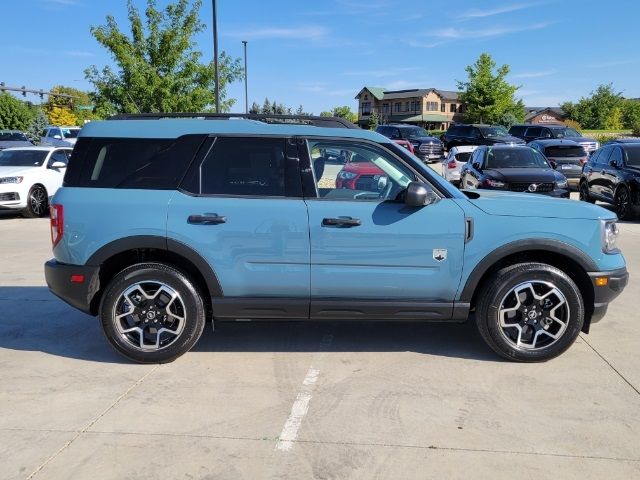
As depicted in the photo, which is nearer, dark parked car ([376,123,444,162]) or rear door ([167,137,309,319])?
rear door ([167,137,309,319])

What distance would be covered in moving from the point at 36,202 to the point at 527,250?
11.9 meters

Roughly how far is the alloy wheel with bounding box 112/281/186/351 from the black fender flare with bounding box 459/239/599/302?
7.23ft

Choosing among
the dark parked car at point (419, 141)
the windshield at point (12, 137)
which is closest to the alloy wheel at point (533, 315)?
the dark parked car at point (419, 141)

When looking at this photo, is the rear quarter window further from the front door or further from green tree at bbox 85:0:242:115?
green tree at bbox 85:0:242:115

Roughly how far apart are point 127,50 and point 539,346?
20340 mm

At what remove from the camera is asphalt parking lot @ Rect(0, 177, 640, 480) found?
3043 mm

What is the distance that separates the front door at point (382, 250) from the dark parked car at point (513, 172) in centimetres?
778

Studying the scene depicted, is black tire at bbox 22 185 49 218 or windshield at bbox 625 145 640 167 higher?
windshield at bbox 625 145 640 167

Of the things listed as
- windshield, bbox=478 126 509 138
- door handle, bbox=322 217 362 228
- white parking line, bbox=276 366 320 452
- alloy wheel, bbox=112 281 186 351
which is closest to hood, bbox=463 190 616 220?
door handle, bbox=322 217 362 228

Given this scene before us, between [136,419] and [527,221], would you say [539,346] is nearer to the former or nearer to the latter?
[527,221]

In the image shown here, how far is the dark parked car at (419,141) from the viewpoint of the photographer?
28.9 m

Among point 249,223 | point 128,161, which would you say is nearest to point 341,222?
point 249,223

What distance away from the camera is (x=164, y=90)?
21203 mm

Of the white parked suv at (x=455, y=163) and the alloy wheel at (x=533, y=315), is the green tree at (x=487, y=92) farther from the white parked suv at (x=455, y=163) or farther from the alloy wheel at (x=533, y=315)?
the alloy wheel at (x=533, y=315)
